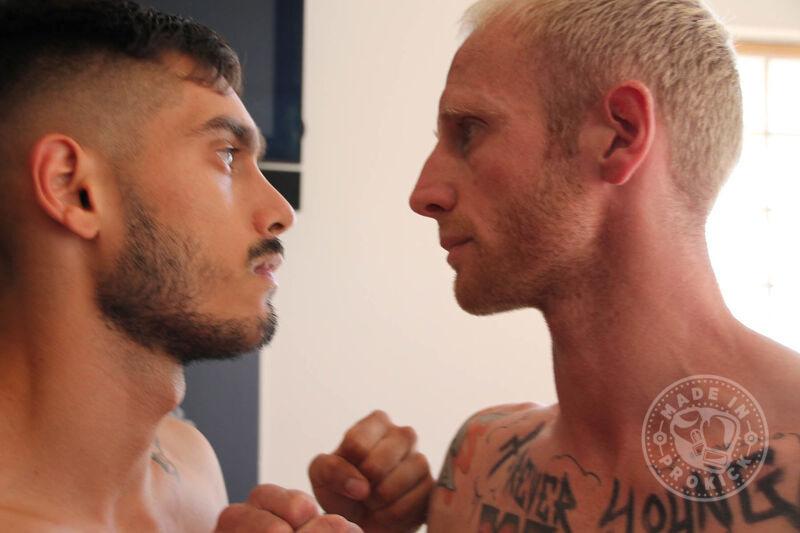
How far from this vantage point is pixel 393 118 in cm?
231

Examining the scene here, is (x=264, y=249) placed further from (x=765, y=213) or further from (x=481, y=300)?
(x=765, y=213)

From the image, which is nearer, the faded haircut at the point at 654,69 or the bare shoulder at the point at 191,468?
the faded haircut at the point at 654,69

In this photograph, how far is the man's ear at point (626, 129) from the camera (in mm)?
946

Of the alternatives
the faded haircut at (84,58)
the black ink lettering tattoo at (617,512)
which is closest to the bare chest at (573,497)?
the black ink lettering tattoo at (617,512)

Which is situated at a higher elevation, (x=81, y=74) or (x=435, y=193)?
(x=81, y=74)

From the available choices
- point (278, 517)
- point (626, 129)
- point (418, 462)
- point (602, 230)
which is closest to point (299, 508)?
point (278, 517)

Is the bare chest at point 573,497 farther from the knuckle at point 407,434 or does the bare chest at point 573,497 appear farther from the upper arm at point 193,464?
the upper arm at point 193,464

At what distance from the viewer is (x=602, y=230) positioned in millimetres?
976

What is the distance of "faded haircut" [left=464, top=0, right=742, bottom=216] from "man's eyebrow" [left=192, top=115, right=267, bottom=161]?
41 centimetres

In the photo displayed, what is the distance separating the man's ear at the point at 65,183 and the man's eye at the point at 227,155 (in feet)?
0.59

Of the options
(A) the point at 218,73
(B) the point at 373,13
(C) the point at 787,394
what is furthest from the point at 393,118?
(C) the point at 787,394

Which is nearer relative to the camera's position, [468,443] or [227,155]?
[227,155]

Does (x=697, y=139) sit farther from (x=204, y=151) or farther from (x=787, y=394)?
(x=204, y=151)

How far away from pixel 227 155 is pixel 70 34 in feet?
0.85
